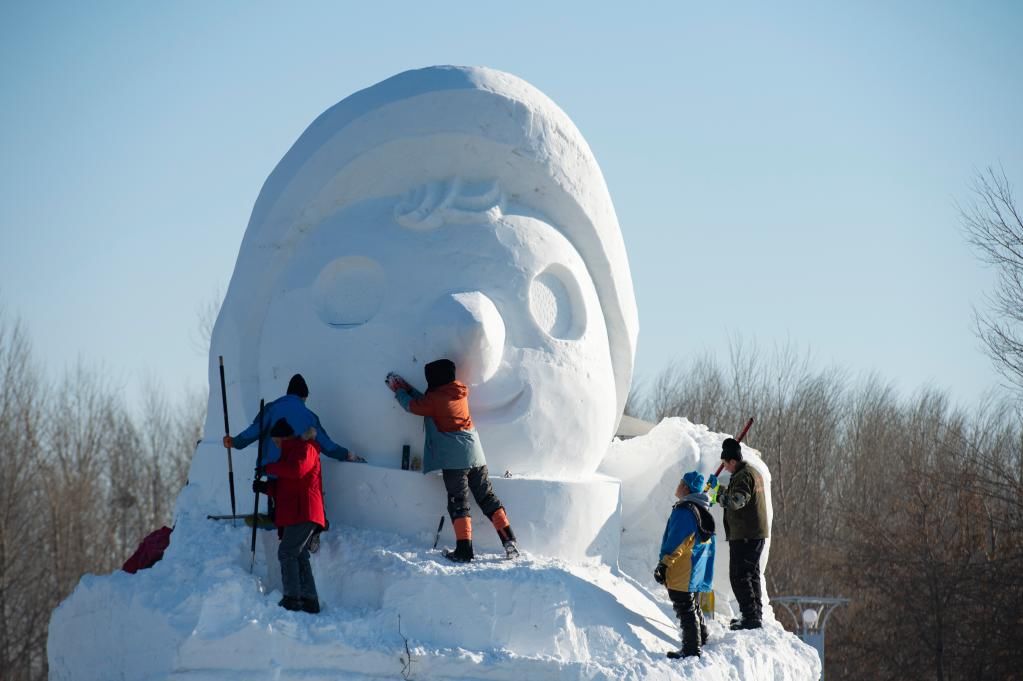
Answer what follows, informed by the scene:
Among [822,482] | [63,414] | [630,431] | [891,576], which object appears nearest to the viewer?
[630,431]

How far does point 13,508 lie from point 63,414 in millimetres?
3653

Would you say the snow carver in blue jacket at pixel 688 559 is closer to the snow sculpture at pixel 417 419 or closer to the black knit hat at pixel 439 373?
the snow sculpture at pixel 417 419

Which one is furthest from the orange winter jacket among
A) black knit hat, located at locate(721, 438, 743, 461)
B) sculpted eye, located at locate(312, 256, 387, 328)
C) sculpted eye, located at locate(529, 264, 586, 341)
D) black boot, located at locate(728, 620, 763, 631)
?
black boot, located at locate(728, 620, 763, 631)

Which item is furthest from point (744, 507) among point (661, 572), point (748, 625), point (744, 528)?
point (661, 572)

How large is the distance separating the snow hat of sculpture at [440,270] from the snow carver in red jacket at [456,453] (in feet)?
0.96

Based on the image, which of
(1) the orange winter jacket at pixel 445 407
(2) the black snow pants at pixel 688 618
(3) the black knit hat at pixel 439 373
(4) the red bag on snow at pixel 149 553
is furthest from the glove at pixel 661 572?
(4) the red bag on snow at pixel 149 553

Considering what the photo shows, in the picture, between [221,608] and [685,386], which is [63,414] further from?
[221,608]

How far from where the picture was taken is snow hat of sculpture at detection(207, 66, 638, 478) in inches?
388

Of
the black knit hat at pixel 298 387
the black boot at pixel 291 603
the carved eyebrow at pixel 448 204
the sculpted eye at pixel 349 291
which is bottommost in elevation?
the black boot at pixel 291 603

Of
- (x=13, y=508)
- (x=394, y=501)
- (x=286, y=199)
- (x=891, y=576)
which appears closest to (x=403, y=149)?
(x=286, y=199)

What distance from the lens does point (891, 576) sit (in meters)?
21.4

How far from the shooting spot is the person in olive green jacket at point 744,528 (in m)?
10.5

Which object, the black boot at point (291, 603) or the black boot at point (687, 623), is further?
the black boot at point (687, 623)

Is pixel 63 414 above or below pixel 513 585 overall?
above
